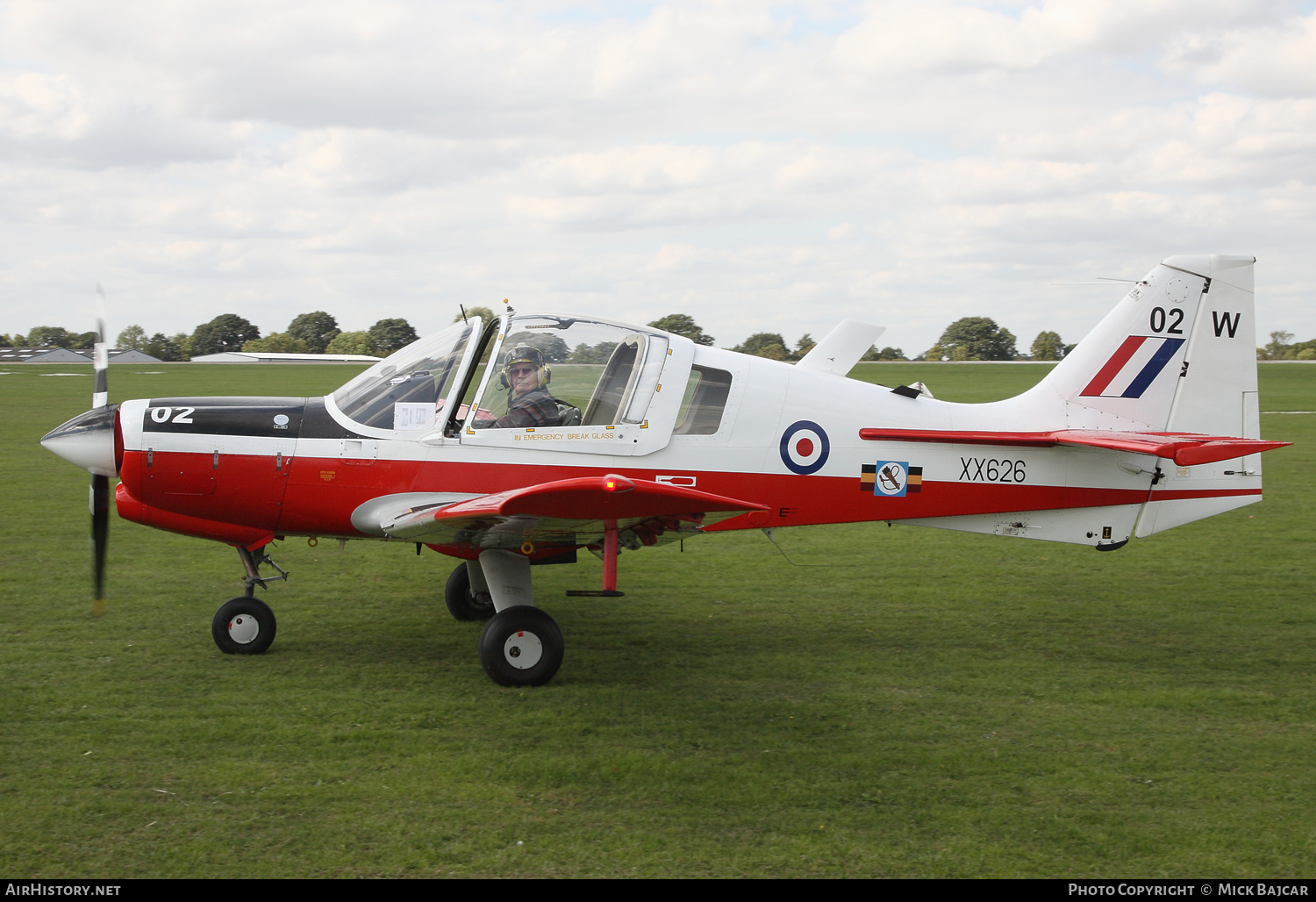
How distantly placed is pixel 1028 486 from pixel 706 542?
15.4 feet

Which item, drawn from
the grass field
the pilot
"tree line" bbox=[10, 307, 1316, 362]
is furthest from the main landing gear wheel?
"tree line" bbox=[10, 307, 1316, 362]

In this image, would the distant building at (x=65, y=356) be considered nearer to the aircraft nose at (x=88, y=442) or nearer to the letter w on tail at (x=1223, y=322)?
the aircraft nose at (x=88, y=442)

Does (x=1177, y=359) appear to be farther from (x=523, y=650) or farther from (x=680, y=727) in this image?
(x=523, y=650)

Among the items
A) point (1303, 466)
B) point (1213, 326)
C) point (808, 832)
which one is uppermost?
point (1213, 326)

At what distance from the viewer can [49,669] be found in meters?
5.73

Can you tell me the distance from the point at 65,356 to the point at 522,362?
225 feet

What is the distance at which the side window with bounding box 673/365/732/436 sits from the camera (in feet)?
20.5

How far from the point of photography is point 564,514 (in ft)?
16.5

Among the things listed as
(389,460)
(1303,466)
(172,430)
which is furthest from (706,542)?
(1303,466)

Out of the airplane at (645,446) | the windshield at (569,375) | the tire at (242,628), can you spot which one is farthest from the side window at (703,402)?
the tire at (242,628)

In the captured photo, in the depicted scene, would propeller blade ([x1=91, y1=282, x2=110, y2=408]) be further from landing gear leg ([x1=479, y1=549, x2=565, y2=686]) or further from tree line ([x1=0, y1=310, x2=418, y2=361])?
tree line ([x1=0, y1=310, x2=418, y2=361])

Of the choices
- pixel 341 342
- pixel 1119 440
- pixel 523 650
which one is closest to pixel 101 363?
pixel 523 650

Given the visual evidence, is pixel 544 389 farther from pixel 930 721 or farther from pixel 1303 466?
pixel 1303 466

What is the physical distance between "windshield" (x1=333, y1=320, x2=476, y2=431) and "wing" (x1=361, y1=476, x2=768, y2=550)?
59 cm
